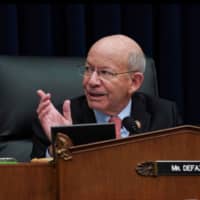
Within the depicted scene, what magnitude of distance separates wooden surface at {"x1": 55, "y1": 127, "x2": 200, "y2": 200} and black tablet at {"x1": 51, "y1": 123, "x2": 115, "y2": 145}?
0.27ft

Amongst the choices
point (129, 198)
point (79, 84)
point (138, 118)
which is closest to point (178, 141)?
point (129, 198)

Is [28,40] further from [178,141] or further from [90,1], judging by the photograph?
[178,141]

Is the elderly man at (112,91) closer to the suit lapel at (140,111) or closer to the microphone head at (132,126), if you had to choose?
the suit lapel at (140,111)

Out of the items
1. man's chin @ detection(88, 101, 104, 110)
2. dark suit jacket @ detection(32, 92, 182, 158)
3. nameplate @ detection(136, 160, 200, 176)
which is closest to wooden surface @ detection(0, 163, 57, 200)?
nameplate @ detection(136, 160, 200, 176)

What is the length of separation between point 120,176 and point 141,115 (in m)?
0.88

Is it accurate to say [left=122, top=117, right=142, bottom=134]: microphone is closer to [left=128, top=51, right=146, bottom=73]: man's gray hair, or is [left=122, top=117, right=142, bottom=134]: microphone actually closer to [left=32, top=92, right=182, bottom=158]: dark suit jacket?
Result: [left=32, top=92, right=182, bottom=158]: dark suit jacket

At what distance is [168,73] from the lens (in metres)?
2.90

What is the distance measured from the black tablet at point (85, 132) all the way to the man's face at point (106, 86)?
2.21 feet

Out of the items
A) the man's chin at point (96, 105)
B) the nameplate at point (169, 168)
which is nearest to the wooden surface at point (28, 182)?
the nameplate at point (169, 168)

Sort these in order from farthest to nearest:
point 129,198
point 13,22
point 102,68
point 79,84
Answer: point 13,22
point 79,84
point 102,68
point 129,198

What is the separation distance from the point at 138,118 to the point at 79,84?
0.28 meters

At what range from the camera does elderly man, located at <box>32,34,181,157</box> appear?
→ 1.97 metres

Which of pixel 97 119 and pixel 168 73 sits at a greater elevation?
pixel 168 73

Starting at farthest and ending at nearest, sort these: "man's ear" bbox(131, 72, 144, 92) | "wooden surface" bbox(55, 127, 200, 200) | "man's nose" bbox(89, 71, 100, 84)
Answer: "man's ear" bbox(131, 72, 144, 92) < "man's nose" bbox(89, 71, 100, 84) < "wooden surface" bbox(55, 127, 200, 200)
